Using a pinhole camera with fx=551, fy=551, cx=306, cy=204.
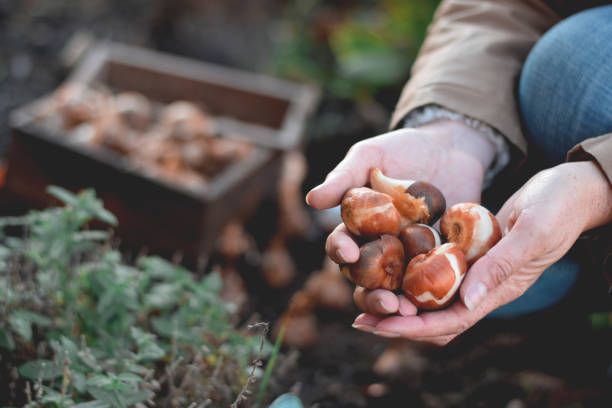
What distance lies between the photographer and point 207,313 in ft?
4.05

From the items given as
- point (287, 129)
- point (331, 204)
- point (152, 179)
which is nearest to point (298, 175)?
point (287, 129)

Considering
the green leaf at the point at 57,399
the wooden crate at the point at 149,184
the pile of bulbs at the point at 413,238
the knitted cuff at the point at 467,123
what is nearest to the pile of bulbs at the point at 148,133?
the wooden crate at the point at 149,184

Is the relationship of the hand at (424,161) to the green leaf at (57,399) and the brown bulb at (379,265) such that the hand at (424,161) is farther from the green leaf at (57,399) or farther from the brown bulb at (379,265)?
the green leaf at (57,399)

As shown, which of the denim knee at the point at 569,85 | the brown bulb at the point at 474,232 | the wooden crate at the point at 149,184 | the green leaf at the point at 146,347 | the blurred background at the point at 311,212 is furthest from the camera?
the wooden crate at the point at 149,184

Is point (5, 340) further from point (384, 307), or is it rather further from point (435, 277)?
point (435, 277)

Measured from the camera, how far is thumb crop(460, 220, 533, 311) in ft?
3.36

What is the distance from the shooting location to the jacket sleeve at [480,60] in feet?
4.61

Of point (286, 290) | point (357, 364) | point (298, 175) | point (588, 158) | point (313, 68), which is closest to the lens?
point (588, 158)

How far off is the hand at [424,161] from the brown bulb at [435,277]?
0.16 metres

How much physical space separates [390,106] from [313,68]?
737 mm

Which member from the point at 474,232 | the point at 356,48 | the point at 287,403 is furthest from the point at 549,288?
the point at 356,48

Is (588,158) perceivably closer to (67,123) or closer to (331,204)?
(331,204)

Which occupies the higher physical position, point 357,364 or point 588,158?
point 588,158

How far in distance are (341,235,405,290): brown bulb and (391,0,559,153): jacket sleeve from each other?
18.5 inches
